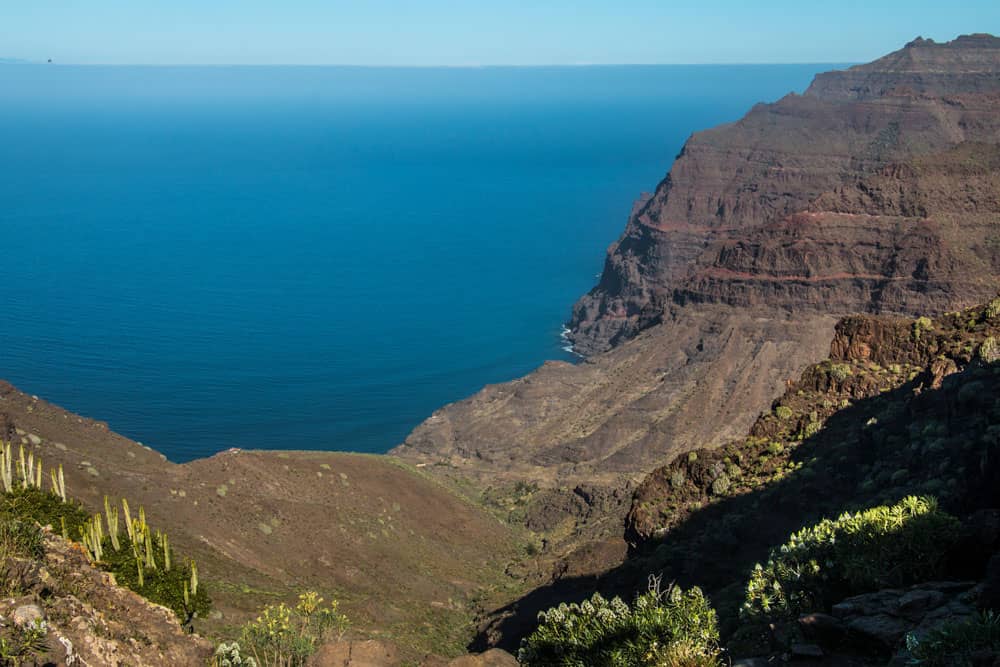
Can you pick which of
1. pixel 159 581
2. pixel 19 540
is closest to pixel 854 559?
pixel 159 581

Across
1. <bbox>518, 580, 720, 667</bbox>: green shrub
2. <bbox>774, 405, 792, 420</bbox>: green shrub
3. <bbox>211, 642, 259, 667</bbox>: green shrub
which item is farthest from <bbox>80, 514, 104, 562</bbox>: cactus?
<bbox>774, 405, 792, 420</bbox>: green shrub

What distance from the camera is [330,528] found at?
53688mm

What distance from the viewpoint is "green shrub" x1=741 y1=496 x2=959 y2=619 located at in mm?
25422

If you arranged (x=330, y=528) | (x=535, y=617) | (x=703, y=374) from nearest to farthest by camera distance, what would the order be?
(x=535, y=617)
(x=330, y=528)
(x=703, y=374)

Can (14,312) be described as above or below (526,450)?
above

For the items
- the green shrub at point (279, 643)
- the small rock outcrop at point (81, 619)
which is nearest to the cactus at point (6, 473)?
the small rock outcrop at point (81, 619)

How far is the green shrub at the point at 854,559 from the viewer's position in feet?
83.4

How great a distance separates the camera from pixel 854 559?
26.2 metres

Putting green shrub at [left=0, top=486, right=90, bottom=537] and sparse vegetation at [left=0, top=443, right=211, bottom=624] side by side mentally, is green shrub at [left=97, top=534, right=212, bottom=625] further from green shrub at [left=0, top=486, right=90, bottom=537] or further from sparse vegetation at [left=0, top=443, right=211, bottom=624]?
green shrub at [left=0, top=486, right=90, bottom=537]

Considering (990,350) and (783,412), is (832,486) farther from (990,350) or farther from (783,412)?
(783,412)

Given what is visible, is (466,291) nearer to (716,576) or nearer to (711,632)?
(716,576)

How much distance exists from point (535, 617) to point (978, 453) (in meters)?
20.9

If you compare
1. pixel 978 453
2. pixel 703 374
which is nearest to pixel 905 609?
pixel 978 453

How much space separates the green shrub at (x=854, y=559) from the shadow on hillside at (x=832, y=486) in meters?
3.32
